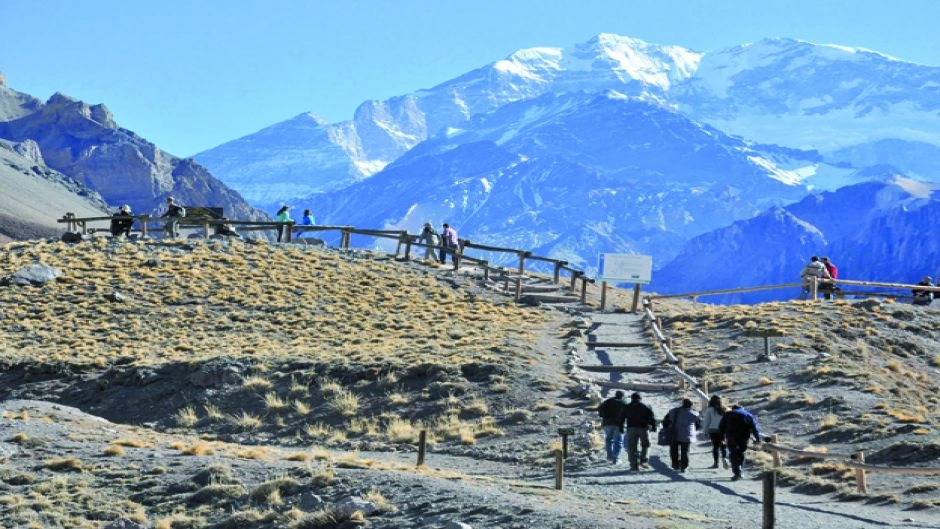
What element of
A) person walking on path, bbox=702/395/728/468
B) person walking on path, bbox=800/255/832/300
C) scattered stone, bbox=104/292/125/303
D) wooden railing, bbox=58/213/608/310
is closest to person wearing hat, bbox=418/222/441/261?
wooden railing, bbox=58/213/608/310

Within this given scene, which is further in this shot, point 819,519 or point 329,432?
point 329,432

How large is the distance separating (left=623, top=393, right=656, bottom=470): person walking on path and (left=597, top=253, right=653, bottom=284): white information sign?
20510mm

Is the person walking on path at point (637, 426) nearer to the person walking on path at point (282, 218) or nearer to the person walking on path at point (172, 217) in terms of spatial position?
the person walking on path at point (172, 217)

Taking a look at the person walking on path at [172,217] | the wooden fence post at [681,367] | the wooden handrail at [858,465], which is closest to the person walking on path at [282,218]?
the person walking on path at [172,217]

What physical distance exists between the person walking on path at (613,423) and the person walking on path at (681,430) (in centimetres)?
88

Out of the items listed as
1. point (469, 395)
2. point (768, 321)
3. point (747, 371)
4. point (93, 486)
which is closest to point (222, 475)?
point (93, 486)

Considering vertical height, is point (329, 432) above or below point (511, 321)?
below

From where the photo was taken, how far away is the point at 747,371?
32.4 metres

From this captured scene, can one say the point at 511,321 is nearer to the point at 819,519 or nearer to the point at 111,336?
the point at 111,336

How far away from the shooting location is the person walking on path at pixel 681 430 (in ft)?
75.5

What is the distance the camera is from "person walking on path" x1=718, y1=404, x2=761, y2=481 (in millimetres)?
22359

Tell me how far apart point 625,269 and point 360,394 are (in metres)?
14.9

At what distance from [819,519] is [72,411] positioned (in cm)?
1701

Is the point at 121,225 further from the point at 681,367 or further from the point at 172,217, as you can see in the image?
the point at 681,367
